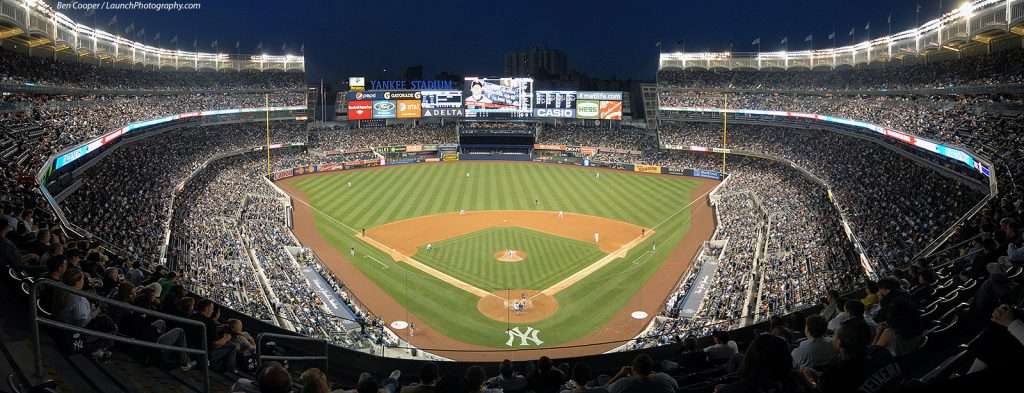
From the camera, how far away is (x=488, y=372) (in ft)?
44.4

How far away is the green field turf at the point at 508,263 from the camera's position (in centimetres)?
2802

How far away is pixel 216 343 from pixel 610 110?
2588 inches

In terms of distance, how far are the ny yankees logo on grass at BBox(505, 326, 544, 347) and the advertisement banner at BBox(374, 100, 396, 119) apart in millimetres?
51875

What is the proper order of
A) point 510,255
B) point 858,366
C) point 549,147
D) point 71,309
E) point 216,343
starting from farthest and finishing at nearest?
point 549,147 → point 510,255 → point 216,343 → point 71,309 → point 858,366

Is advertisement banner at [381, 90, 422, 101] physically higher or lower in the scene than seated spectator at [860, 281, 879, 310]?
higher

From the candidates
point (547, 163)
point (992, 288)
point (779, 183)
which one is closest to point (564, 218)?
point (779, 183)

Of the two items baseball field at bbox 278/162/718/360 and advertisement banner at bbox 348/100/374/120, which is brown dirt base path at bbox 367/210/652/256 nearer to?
baseball field at bbox 278/162/718/360

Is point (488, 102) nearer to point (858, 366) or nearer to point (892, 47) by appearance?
point (892, 47)

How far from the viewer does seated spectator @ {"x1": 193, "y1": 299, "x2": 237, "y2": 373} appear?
6.96 m

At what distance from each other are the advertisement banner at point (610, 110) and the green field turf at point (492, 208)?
9818 millimetres

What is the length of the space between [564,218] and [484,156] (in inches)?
1172

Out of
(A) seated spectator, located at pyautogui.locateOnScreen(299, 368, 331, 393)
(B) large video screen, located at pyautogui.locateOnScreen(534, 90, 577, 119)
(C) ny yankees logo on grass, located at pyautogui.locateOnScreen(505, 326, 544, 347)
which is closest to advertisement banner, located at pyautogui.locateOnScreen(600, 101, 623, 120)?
(B) large video screen, located at pyautogui.locateOnScreen(534, 90, 577, 119)

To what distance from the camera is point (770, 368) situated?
180 inches

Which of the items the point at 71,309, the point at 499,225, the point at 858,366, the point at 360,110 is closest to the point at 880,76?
the point at 499,225
